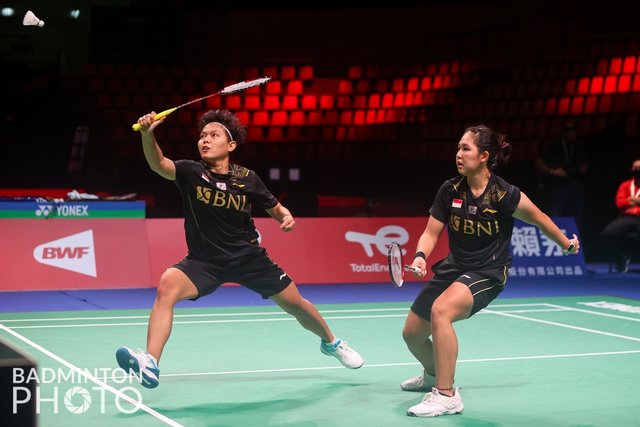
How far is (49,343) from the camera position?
634cm

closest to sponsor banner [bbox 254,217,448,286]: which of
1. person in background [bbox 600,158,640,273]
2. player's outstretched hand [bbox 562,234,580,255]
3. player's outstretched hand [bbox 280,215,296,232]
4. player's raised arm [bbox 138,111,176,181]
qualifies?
person in background [bbox 600,158,640,273]

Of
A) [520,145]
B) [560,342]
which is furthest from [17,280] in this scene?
[520,145]

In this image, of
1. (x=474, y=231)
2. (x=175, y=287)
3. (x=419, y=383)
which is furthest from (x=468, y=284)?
(x=175, y=287)

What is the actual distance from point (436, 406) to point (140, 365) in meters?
1.56

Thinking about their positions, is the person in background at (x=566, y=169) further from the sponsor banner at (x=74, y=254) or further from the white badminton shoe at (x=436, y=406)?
the white badminton shoe at (x=436, y=406)

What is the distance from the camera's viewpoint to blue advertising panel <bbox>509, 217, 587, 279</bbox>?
11352 millimetres

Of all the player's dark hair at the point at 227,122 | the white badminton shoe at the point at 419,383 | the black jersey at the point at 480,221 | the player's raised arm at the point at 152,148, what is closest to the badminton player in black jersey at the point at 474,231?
the black jersey at the point at 480,221

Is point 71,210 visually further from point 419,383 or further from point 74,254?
point 419,383

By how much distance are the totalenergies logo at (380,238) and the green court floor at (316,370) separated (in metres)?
2.32

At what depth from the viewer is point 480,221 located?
15.2ft

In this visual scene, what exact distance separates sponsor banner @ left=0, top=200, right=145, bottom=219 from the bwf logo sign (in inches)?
10.4

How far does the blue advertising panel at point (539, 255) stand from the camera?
37.2 ft

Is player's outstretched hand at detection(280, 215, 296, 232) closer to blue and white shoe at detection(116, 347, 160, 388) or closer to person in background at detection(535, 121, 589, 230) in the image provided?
blue and white shoe at detection(116, 347, 160, 388)

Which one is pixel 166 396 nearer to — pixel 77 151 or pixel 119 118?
pixel 77 151
